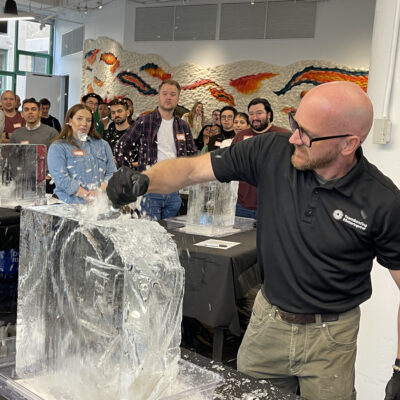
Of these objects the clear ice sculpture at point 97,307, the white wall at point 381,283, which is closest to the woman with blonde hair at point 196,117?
the white wall at point 381,283

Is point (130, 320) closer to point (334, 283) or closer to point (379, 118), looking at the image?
point (334, 283)

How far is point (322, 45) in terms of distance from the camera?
7.88 metres

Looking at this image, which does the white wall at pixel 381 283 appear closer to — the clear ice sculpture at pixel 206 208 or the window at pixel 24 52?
the clear ice sculpture at pixel 206 208

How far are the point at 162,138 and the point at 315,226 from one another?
101 inches

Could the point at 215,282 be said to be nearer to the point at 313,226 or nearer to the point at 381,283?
the point at 381,283

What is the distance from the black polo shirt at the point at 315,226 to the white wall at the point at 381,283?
2.53 feet

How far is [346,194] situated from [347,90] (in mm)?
267

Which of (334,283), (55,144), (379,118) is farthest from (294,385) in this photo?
(55,144)

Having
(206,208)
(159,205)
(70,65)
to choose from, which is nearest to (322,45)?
(159,205)

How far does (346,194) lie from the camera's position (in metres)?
1.44

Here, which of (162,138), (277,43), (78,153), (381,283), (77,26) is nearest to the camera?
(381,283)

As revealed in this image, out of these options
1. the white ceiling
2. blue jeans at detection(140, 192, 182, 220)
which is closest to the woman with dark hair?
blue jeans at detection(140, 192, 182, 220)

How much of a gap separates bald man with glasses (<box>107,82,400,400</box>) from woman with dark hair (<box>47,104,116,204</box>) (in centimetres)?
199

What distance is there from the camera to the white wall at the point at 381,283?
2199 millimetres
